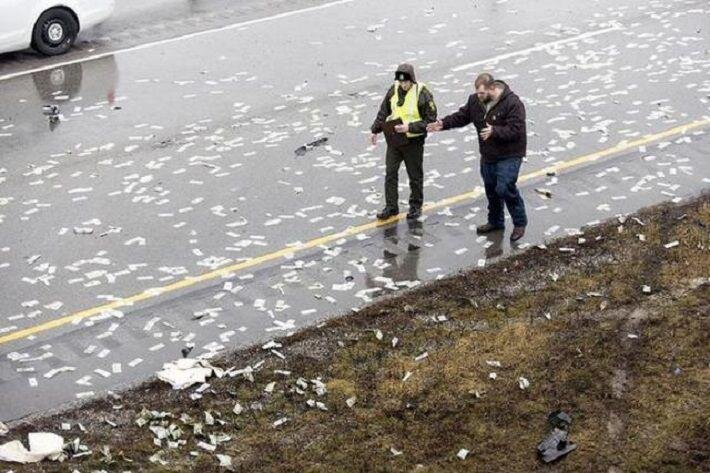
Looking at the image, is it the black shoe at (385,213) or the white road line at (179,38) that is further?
the white road line at (179,38)

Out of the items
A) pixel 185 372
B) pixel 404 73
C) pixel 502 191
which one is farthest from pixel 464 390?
pixel 404 73

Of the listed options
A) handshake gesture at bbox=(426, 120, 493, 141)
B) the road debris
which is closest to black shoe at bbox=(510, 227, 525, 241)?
handshake gesture at bbox=(426, 120, 493, 141)

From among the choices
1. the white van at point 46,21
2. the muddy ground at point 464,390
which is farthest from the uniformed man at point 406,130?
the white van at point 46,21

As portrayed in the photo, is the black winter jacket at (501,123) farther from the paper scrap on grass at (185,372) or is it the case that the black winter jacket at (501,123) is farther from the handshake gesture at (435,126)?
the paper scrap on grass at (185,372)

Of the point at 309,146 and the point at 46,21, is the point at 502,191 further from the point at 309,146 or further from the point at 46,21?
the point at 46,21

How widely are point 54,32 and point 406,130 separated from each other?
8.44m

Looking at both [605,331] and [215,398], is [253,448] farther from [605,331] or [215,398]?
[605,331]

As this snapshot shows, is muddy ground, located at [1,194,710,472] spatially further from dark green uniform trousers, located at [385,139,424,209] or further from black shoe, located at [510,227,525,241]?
dark green uniform trousers, located at [385,139,424,209]

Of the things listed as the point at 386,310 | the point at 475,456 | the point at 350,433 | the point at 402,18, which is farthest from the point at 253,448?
the point at 402,18

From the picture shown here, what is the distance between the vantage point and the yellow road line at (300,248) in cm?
1145

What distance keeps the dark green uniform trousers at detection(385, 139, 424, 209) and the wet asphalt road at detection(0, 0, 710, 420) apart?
0.28m

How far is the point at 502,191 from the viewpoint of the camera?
12.7 meters

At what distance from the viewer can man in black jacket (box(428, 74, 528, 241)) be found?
12367mm

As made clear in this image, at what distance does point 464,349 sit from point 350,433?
1625mm
